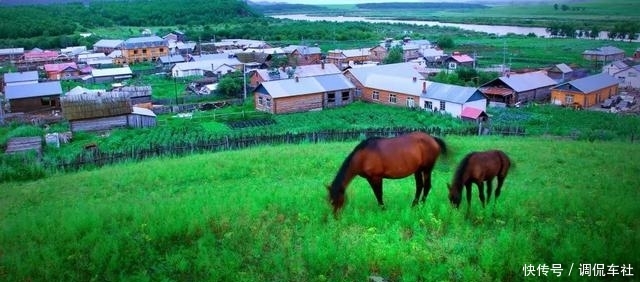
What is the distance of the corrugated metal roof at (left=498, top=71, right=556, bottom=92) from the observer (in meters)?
38.4

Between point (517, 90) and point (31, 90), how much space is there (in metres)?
37.4

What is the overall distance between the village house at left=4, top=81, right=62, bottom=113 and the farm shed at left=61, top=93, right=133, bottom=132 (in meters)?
7.67

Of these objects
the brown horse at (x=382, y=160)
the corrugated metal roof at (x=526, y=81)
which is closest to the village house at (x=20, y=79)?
the corrugated metal roof at (x=526, y=81)

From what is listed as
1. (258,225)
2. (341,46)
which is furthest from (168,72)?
(258,225)

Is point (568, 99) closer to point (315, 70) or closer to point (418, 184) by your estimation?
point (315, 70)

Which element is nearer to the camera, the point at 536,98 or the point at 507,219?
the point at 507,219

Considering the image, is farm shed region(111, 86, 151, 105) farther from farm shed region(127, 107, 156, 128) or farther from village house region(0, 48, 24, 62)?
village house region(0, 48, 24, 62)

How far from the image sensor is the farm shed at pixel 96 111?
3010cm

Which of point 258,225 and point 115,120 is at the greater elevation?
point 258,225

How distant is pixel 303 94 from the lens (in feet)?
122

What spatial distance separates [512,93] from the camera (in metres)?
38.0

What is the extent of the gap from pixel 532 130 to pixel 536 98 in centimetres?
1380

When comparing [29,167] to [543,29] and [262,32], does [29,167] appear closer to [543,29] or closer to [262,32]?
[262,32]

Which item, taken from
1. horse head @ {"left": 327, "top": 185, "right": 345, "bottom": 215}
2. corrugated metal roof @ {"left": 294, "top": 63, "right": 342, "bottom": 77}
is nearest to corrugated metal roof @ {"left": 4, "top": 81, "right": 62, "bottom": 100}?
corrugated metal roof @ {"left": 294, "top": 63, "right": 342, "bottom": 77}
